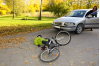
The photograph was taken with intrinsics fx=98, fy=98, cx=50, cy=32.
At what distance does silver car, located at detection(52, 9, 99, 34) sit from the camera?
6.85m

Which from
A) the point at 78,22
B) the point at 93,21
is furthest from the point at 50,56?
the point at 93,21

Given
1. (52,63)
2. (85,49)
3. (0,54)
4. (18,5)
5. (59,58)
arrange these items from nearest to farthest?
(52,63)
(59,58)
(0,54)
(85,49)
(18,5)

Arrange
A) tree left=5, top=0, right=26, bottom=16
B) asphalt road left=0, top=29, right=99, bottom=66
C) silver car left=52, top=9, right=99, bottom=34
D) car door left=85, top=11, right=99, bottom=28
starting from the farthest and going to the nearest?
tree left=5, top=0, right=26, bottom=16 → car door left=85, top=11, right=99, bottom=28 → silver car left=52, top=9, right=99, bottom=34 → asphalt road left=0, top=29, right=99, bottom=66

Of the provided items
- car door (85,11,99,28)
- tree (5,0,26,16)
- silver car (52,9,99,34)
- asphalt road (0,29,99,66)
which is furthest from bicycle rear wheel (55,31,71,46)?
tree (5,0,26,16)

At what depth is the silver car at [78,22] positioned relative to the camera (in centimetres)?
685

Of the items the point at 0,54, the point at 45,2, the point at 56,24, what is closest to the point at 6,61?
the point at 0,54

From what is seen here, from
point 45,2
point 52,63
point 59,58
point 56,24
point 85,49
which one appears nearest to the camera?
point 52,63

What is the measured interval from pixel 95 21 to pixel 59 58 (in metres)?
5.06

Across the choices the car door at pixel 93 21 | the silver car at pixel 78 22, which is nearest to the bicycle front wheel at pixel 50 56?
the silver car at pixel 78 22

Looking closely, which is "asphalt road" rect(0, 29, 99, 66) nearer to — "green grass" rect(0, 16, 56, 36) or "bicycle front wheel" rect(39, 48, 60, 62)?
"bicycle front wheel" rect(39, 48, 60, 62)

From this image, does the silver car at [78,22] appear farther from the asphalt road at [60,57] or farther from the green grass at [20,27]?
the green grass at [20,27]

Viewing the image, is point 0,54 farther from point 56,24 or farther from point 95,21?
point 95,21

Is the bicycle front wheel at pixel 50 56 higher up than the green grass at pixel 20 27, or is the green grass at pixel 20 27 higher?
the green grass at pixel 20 27

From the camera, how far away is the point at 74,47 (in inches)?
209
